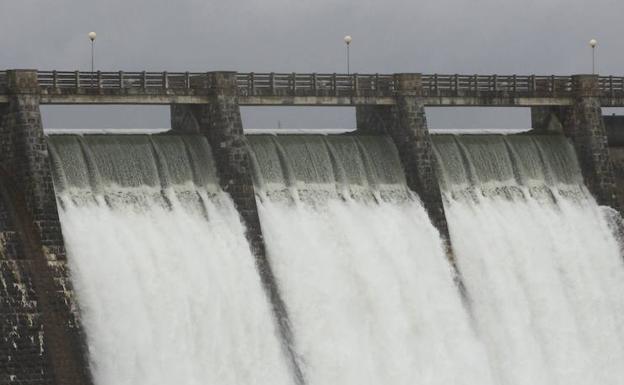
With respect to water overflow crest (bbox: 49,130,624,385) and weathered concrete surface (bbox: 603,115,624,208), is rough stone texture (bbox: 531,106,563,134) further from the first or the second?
weathered concrete surface (bbox: 603,115,624,208)

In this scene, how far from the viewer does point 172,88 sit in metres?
75.7

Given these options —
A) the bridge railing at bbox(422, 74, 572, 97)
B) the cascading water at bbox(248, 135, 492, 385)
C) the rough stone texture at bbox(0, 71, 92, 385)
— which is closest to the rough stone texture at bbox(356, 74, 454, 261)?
the cascading water at bbox(248, 135, 492, 385)

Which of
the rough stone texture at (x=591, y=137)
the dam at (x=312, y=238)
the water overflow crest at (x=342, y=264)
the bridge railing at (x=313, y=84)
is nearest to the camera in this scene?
the dam at (x=312, y=238)

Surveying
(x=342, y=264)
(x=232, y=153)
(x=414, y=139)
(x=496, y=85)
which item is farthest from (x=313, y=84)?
(x=496, y=85)

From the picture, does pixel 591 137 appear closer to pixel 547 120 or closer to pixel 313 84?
pixel 547 120

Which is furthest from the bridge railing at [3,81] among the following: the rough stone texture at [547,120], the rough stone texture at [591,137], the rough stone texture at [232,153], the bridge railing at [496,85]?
the rough stone texture at [591,137]

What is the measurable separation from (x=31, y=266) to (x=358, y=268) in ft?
52.4

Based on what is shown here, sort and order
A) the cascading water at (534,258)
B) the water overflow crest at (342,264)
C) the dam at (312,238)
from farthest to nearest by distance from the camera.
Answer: the cascading water at (534,258) → the water overflow crest at (342,264) → the dam at (312,238)

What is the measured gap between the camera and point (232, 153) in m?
75.2

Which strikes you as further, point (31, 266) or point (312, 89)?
point (312, 89)

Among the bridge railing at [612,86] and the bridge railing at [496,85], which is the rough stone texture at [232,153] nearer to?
the bridge railing at [496,85]

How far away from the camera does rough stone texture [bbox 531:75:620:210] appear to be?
289 ft

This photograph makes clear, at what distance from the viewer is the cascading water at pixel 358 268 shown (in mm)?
74500

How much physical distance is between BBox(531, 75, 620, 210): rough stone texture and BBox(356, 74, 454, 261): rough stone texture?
31.8 feet
